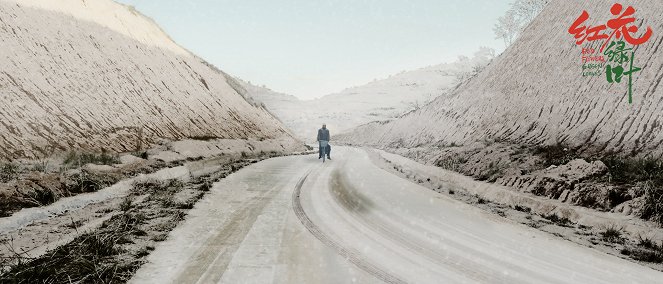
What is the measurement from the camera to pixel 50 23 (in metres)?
19.9

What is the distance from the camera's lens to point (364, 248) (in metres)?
5.30

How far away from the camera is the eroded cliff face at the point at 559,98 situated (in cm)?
1059

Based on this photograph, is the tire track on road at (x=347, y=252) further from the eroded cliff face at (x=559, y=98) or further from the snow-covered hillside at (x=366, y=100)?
the snow-covered hillside at (x=366, y=100)

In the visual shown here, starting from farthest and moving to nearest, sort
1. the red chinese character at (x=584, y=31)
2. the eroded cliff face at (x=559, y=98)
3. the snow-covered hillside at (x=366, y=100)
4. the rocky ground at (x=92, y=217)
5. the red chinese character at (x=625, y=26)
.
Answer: the snow-covered hillside at (x=366, y=100)
the red chinese character at (x=584, y=31)
the red chinese character at (x=625, y=26)
the eroded cliff face at (x=559, y=98)
the rocky ground at (x=92, y=217)

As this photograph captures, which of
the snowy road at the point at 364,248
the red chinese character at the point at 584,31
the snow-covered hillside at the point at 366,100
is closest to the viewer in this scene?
the snowy road at the point at 364,248

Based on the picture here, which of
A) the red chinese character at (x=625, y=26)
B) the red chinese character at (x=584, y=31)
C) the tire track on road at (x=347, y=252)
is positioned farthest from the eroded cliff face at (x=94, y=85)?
the red chinese character at (x=625, y=26)

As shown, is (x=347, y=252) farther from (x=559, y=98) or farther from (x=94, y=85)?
(x=94, y=85)

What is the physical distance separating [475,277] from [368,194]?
5395 mm

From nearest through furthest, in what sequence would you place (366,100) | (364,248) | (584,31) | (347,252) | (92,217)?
(347,252), (364,248), (92,217), (584,31), (366,100)

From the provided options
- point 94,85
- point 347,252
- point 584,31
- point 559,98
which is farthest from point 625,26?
point 94,85

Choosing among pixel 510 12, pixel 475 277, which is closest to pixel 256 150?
pixel 475 277

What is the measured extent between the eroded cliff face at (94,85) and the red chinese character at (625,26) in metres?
19.6

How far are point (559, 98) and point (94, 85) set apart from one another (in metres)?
20.5

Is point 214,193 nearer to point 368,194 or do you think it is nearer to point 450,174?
point 368,194
